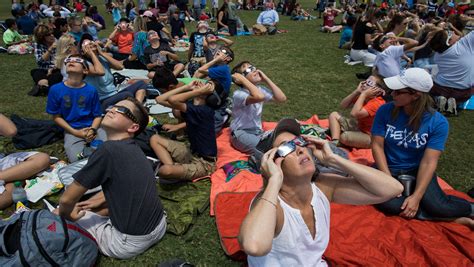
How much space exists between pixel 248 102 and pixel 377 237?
260 cm

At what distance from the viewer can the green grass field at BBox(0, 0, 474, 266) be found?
361 centimetres

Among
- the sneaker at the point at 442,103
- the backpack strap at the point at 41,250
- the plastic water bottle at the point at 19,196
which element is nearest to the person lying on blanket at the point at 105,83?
the plastic water bottle at the point at 19,196

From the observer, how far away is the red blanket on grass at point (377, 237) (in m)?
3.29

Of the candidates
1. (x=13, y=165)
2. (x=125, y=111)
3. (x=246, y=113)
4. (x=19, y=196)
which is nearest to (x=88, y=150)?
(x=13, y=165)

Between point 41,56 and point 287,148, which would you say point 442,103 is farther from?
point 41,56

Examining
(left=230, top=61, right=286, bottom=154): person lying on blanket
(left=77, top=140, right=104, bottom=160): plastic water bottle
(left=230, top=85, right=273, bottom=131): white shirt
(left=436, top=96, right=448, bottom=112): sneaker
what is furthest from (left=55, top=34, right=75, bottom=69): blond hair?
(left=436, top=96, right=448, bottom=112): sneaker

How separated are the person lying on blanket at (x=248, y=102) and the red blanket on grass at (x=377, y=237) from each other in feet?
3.90

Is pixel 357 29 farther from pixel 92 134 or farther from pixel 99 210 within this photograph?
pixel 99 210

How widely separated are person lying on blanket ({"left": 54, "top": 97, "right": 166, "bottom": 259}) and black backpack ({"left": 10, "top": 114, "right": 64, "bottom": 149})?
2.76 m

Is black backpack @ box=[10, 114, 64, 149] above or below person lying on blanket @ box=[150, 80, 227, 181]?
below

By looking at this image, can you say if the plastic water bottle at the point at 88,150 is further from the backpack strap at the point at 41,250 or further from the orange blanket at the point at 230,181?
the backpack strap at the point at 41,250

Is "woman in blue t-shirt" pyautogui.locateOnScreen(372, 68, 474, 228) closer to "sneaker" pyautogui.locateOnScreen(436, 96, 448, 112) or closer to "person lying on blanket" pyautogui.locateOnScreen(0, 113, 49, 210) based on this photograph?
"sneaker" pyautogui.locateOnScreen(436, 96, 448, 112)

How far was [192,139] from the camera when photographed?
4.93m

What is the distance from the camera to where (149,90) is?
7.59 metres
